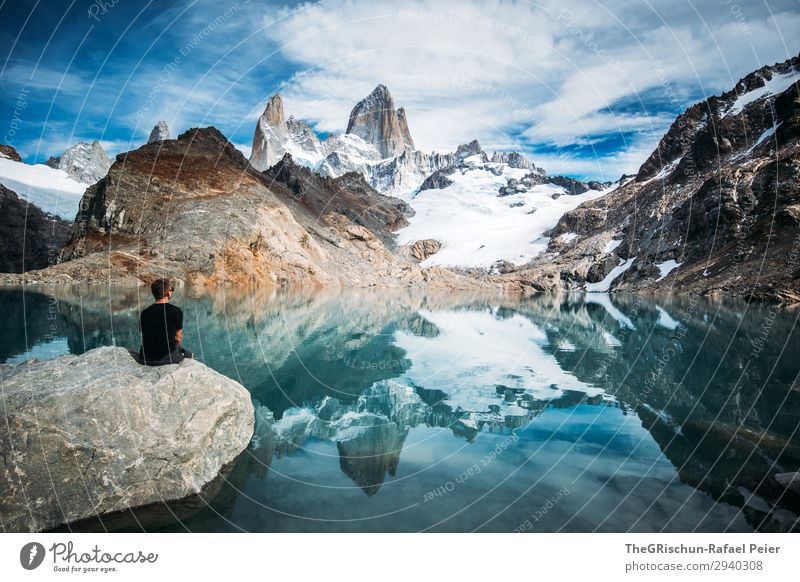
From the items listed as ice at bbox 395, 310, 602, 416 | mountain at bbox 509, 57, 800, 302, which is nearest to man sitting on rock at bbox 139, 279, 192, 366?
ice at bbox 395, 310, 602, 416

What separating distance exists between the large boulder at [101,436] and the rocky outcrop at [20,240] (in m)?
98.6

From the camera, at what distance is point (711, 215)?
289 ft

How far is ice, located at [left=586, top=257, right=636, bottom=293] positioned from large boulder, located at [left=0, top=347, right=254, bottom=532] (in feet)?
387

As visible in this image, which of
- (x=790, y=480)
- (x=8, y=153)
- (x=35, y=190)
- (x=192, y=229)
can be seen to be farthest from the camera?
(x=8, y=153)

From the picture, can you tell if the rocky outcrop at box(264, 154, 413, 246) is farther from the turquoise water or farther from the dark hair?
the dark hair

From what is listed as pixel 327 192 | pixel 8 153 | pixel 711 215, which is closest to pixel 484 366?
pixel 711 215

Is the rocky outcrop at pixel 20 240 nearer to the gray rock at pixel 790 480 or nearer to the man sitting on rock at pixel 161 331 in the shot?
the man sitting on rock at pixel 161 331

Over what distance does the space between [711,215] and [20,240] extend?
144 m

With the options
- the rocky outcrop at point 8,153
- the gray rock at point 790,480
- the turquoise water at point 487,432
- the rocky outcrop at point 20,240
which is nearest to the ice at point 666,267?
the turquoise water at point 487,432

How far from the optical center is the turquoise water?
266 inches

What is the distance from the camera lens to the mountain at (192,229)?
6216 centimetres

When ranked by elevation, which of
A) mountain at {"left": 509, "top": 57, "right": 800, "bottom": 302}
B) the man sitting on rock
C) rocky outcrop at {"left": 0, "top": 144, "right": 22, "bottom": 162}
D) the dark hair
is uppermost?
rocky outcrop at {"left": 0, "top": 144, "right": 22, "bottom": 162}

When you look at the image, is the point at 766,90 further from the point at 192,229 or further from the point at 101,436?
the point at 101,436
